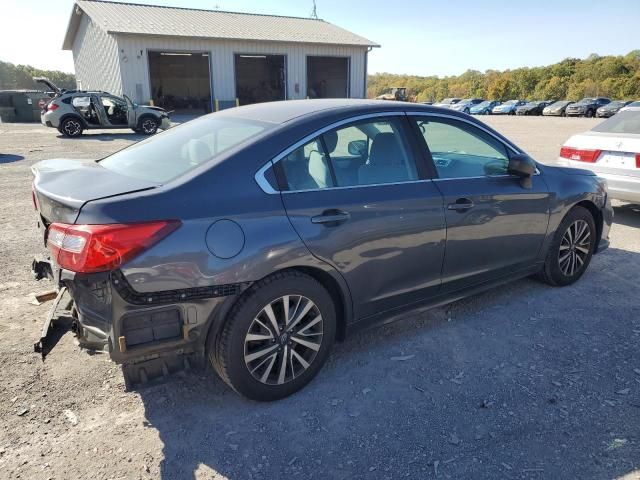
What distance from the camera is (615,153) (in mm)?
6367

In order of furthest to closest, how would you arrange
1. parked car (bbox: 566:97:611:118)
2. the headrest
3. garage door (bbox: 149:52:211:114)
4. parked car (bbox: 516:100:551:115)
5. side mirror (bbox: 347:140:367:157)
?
parked car (bbox: 516:100:551:115) < parked car (bbox: 566:97:611:118) < garage door (bbox: 149:52:211:114) < side mirror (bbox: 347:140:367:157) < the headrest

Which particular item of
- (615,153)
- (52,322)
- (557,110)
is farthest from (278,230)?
(557,110)

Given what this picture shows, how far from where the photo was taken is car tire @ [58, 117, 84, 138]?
17.1 m

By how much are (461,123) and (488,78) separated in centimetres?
8189

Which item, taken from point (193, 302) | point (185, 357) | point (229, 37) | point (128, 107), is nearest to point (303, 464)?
point (185, 357)

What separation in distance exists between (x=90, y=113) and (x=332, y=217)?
1736 centimetres

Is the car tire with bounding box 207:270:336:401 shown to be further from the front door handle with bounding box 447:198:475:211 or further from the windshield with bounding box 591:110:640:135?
the windshield with bounding box 591:110:640:135

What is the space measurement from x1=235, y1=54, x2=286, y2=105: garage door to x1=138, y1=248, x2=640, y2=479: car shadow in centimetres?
2953

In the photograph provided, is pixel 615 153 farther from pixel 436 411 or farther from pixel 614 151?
pixel 436 411

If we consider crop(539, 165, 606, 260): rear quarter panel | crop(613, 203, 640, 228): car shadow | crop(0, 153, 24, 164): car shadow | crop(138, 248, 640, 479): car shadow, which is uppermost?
crop(539, 165, 606, 260): rear quarter panel

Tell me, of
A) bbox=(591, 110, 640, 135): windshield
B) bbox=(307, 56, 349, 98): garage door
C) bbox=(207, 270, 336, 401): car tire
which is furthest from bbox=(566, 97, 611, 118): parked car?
bbox=(207, 270, 336, 401): car tire

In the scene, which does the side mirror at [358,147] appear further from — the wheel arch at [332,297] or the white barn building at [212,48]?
the white barn building at [212,48]

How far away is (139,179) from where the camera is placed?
9.09ft

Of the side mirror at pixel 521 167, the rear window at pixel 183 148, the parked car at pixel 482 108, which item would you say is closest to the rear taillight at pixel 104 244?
the rear window at pixel 183 148
